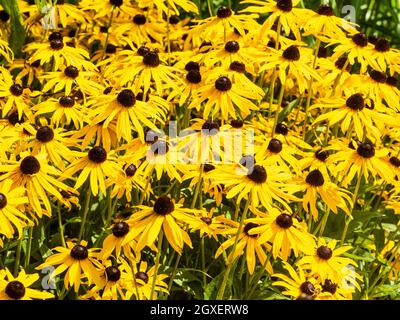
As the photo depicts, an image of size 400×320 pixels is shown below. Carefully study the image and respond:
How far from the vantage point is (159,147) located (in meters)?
2.45

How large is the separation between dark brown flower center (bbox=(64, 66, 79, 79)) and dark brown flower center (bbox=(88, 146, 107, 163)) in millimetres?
658

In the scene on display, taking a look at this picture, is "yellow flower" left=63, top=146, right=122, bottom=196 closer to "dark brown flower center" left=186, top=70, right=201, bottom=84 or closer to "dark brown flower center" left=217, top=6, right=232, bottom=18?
"dark brown flower center" left=186, top=70, right=201, bottom=84

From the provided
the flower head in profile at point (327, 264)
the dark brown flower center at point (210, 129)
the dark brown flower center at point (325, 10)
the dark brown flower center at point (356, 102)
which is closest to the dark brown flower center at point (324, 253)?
the flower head in profile at point (327, 264)

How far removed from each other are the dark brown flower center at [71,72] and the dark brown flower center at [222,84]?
0.65 meters

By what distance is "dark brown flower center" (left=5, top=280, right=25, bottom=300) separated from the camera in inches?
78.7

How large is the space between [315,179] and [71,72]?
3.71 ft

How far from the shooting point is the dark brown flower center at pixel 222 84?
2.63 metres

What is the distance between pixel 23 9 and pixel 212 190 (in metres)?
1.70

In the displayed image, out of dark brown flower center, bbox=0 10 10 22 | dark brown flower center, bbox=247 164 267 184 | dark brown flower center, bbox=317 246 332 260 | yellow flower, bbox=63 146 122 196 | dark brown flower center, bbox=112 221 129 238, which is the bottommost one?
dark brown flower center, bbox=317 246 332 260

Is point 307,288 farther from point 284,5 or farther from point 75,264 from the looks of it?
point 284,5

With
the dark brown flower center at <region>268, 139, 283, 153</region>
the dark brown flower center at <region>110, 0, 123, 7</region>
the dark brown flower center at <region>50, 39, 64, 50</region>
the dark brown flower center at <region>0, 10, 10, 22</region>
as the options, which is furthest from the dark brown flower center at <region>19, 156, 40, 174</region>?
the dark brown flower center at <region>0, 10, 10, 22</region>
